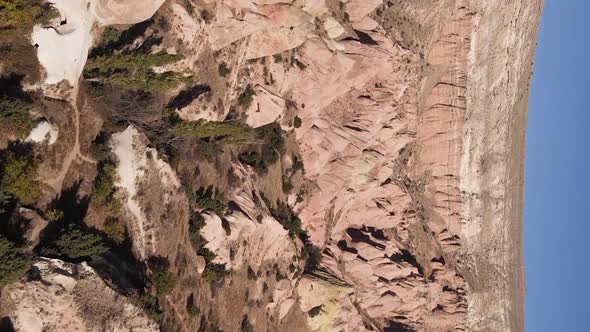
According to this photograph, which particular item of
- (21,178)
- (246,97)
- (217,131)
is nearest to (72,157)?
(21,178)

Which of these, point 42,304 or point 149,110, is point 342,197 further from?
point 42,304

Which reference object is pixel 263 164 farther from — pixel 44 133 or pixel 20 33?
pixel 20 33

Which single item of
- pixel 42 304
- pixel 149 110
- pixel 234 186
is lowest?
pixel 234 186

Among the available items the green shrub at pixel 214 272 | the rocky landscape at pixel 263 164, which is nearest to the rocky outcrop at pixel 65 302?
the rocky landscape at pixel 263 164

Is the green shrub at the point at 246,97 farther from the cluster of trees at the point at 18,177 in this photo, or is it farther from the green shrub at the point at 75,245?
the cluster of trees at the point at 18,177

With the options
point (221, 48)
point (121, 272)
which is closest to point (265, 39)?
point (221, 48)

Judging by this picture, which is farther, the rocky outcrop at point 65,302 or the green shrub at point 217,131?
the green shrub at point 217,131

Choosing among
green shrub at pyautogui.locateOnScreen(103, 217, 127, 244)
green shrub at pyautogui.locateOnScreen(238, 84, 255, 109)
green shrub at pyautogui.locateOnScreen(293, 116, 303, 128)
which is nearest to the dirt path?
green shrub at pyautogui.locateOnScreen(103, 217, 127, 244)
